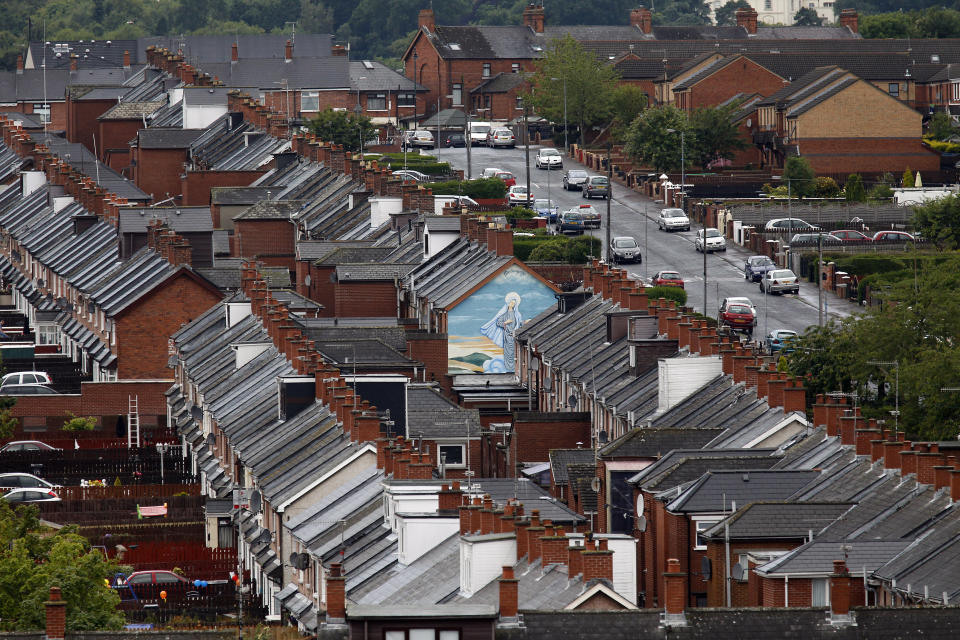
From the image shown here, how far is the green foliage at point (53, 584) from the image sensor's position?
48.7m

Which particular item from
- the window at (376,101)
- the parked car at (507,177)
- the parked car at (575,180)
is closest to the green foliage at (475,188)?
the parked car at (507,177)

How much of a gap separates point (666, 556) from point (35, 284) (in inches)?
2760

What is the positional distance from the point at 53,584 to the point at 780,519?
1804 centimetres

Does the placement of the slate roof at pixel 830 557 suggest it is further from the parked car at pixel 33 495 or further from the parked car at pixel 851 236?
the parked car at pixel 851 236

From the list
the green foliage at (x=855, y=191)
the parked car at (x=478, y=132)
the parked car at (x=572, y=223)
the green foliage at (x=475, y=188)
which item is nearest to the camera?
the parked car at (x=572, y=223)

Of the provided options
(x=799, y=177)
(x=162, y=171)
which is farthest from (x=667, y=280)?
(x=162, y=171)

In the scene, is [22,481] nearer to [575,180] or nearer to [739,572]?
[739,572]

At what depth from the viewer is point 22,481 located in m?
82.5

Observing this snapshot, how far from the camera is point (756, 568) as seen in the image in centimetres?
5625

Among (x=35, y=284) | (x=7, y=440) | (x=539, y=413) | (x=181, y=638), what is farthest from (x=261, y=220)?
(x=181, y=638)

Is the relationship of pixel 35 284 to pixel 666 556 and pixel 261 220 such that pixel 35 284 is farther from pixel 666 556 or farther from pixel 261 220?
pixel 666 556

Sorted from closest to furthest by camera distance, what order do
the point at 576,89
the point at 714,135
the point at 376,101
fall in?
the point at 714,135 < the point at 576,89 < the point at 376,101

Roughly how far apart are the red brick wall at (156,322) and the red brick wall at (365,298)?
806cm

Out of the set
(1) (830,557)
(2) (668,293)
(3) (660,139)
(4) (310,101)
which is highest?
(1) (830,557)
